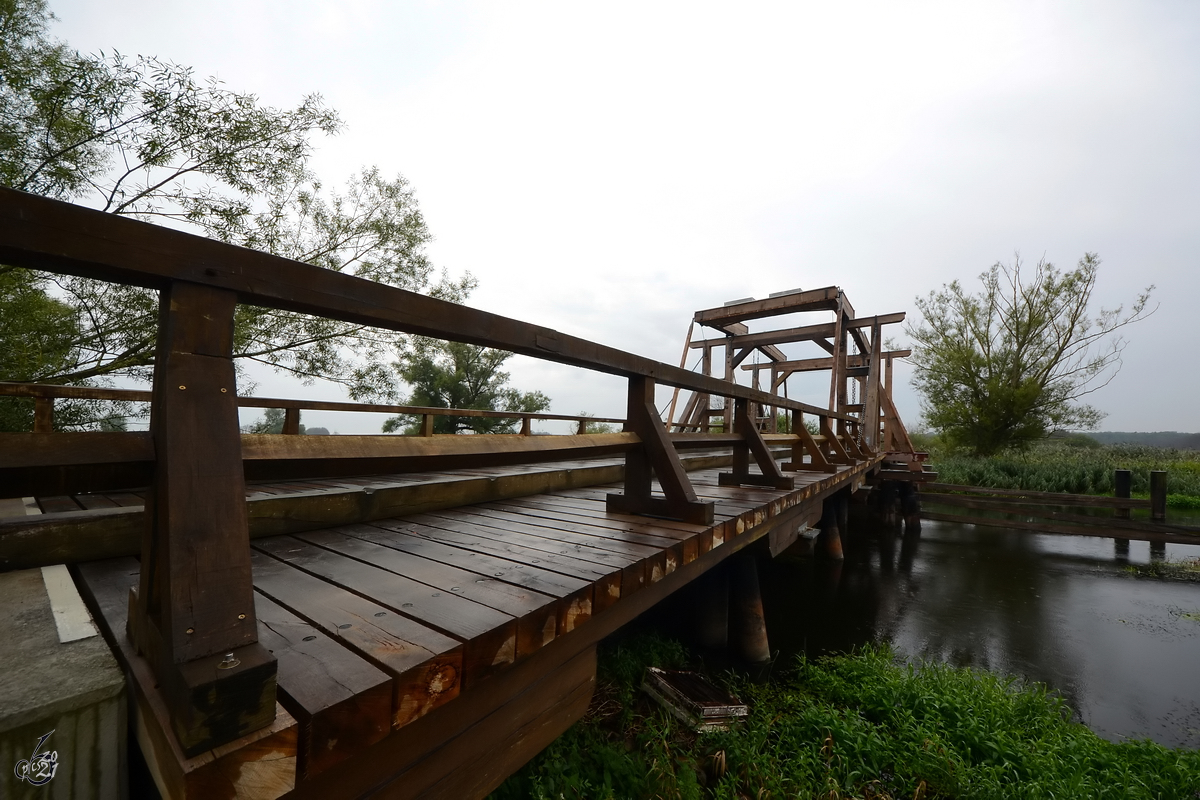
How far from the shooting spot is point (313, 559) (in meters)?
1.76

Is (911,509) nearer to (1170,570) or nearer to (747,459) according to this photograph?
(1170,570)

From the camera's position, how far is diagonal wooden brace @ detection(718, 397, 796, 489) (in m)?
3.48

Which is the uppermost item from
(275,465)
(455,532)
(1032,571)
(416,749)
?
(275,465)

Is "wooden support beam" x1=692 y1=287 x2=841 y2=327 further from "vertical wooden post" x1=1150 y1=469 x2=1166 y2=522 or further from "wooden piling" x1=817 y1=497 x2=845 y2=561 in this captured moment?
"vertical wooden post" x1=1150 y1=469 x2=1166 y2=522

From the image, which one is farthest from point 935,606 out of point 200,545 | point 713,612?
point 200,545

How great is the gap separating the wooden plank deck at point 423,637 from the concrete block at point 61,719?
7 cm

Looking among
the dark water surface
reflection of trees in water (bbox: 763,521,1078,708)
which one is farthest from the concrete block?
reflection of trees in water (bbox: 763,521,1078,708)

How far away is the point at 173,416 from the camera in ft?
2.86

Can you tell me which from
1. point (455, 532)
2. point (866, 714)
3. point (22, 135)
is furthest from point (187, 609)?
point (22, 135)

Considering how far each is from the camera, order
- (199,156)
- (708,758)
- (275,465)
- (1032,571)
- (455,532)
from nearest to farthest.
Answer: (275,465) < (455,532) < (708,758) < (199,156) < (1032,571)

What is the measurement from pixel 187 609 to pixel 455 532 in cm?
144

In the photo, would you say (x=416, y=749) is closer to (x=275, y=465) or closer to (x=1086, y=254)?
(x=275, y=465)

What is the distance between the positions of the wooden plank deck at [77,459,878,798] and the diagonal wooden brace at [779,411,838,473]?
2.93 meters

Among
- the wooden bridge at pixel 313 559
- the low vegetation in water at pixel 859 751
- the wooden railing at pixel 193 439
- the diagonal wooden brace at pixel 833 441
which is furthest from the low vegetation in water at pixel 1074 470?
the wooden railing at pixel 193 439
